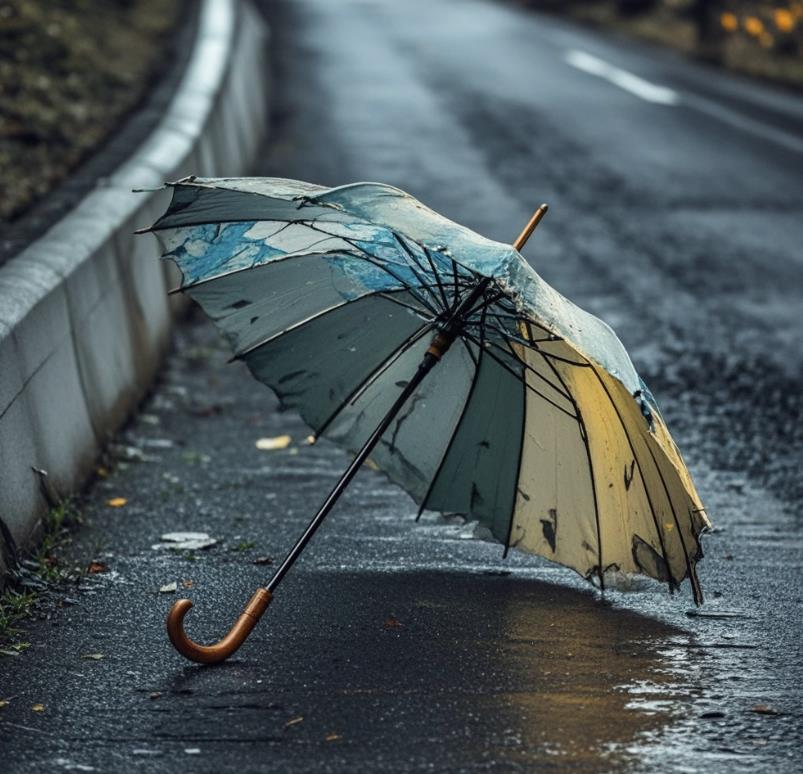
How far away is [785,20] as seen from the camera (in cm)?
2253

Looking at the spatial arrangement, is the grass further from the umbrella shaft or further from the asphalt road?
the umbrella shaft

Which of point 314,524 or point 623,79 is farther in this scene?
point 623,79

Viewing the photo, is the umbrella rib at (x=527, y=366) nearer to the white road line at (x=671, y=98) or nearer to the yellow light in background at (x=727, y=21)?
the white road line at (x=671, y=98)

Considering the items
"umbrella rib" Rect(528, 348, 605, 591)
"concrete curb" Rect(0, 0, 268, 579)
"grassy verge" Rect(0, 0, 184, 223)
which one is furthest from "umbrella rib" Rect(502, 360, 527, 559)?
"grassy verge" Rect(0, 0, 184, 223)

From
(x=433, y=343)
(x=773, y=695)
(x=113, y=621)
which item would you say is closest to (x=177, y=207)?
(x=433, y=343)

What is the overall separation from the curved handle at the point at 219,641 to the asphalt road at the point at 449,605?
62 mm

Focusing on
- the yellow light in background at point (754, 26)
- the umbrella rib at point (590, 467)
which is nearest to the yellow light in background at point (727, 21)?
the yellow light in background at point (754, 26)

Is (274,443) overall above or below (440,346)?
below

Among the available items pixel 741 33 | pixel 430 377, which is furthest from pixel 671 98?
pixel 430 377

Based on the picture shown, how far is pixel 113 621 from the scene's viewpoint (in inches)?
184

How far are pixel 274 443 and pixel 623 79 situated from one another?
555 inches

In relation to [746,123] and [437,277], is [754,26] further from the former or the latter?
[437,277]

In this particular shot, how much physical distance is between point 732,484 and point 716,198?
21.8 ft

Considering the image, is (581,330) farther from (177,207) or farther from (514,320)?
(177,207)
